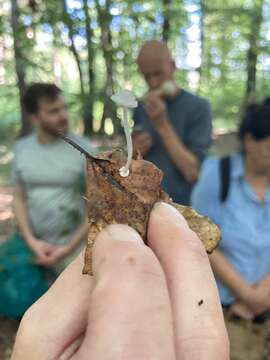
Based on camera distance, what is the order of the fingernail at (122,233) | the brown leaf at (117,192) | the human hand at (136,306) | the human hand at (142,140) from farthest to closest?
the human hand at (142,140)
the brown leaf at (117,192)
the fingernail at (122,233)
the human hand at (136,306)

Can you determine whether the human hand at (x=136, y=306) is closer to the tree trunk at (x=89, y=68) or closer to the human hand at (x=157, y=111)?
the human hand at (x=157, y=111)

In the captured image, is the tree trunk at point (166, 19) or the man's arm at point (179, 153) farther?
the tree trunk at point (166, 19)

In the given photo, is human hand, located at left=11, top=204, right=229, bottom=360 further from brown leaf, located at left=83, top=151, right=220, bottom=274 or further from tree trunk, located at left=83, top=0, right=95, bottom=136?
tree trunk, located at left=83, top=0, right=95, bottom=136

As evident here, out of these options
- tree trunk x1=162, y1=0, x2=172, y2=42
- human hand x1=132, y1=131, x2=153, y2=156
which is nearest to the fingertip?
human hand x1=132, y1=131, x2=153, y2=156

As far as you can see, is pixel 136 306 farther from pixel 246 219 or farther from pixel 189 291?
pixel 246 219

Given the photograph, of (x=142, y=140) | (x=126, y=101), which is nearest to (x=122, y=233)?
(x=126, y=101)

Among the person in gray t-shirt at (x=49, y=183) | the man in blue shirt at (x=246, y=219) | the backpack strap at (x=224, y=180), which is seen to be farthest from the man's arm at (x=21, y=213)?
the backpack strap at (x=224, y=180)

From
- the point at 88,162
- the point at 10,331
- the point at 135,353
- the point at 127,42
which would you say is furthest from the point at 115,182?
the point at 127,42

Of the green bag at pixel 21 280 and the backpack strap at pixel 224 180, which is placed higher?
the backpack strap at pixel 224 180
